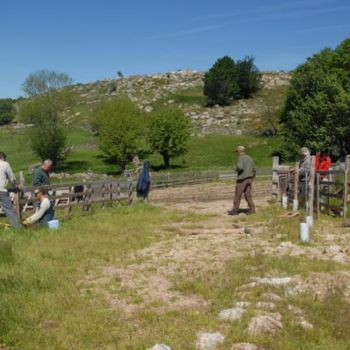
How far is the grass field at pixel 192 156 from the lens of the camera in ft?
188

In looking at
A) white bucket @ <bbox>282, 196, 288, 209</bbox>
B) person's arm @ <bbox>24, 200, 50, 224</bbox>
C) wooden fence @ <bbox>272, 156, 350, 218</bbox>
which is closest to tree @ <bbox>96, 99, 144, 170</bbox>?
white bucket @ <bbox>282, 196, 288, 209</bbox>

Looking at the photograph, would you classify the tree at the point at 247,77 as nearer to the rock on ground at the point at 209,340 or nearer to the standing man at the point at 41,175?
the standing man at the point at 41,175

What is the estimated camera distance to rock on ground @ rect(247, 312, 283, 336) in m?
5.96

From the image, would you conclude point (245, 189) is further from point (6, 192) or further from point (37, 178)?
point (6, 192)

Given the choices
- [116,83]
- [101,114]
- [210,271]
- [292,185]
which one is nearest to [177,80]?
[116,83]

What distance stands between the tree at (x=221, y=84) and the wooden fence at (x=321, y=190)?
77.6m

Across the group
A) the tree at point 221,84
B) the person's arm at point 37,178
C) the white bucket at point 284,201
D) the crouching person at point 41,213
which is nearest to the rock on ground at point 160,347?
the crouching person at point 41,213

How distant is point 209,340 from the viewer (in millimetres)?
5750

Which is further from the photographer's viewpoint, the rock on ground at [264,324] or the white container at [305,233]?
the white container at [305,233]

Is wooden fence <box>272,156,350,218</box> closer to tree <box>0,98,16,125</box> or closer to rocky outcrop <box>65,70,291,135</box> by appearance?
rocky outcrop <box>65,70,291,135</box>

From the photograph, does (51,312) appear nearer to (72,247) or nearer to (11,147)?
(72,247)

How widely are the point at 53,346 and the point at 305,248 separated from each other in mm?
5994

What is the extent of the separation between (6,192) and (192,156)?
48182 mm

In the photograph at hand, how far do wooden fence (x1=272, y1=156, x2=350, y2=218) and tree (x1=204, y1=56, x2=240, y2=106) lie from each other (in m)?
77.6
